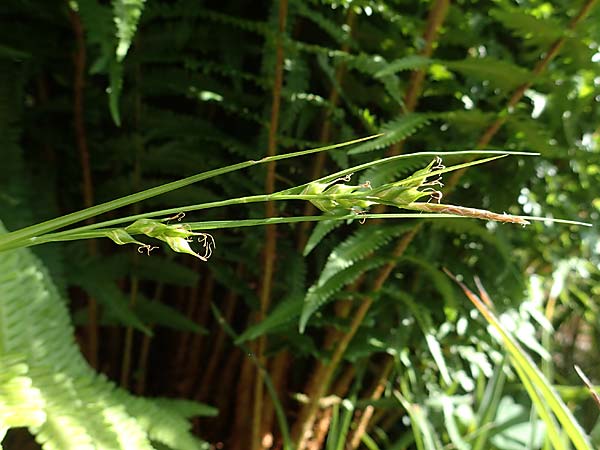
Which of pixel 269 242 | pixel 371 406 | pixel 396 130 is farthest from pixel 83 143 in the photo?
pixel 371 406

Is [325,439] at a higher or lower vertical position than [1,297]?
lower

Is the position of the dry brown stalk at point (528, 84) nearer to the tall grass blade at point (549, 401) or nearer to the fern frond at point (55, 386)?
the tall grass blade at point (549, 401)

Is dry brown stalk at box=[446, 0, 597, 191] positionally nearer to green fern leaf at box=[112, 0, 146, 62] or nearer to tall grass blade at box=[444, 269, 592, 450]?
tall grass blade at box=[444, 269, 592, 450]

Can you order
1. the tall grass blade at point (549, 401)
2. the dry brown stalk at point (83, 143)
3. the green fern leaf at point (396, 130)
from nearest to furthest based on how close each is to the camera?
1. the tall grass blade at point (549, 401)
2. the green fern leaf at point (396, 130)
3. the dry brown stalk at point (83, 143)

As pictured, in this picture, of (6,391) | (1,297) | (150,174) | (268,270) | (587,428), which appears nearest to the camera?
(6,391)

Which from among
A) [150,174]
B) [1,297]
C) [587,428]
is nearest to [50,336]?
[1,297]

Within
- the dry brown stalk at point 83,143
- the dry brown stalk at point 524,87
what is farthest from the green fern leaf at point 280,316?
the dry brown stalk at point 83,143

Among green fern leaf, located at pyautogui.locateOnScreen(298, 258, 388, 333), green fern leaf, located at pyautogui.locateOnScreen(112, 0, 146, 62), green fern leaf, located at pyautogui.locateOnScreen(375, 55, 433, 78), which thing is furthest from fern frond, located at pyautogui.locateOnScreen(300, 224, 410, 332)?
green fern leaf, located at pyautogui.locateOnScreen(112, 0, 146, 62)

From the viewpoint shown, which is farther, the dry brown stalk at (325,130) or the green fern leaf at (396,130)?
the dry brown stalk at (325,130)

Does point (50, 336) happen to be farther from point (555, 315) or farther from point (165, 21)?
point (555, 315)
